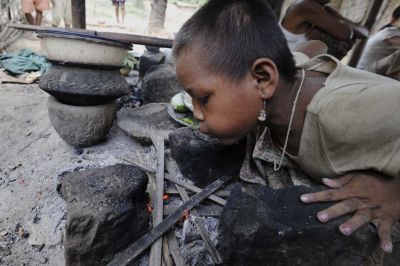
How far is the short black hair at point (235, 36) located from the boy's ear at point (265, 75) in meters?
0.04

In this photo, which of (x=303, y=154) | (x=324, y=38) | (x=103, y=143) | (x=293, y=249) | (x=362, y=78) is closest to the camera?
(x=293, y=249)

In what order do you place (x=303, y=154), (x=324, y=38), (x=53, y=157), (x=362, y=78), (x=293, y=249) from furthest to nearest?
(x=324, y=38)
(x=53, y=157)
(x=303, y=154)
(x=362, y=78)
(x=293, y=249)

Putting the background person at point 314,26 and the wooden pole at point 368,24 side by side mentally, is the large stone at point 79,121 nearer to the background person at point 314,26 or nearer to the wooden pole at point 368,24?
the background person at point 314,26

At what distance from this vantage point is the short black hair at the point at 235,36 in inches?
47.5

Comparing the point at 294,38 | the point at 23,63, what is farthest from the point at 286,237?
the point at 23,63

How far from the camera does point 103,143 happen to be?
242 centimetres

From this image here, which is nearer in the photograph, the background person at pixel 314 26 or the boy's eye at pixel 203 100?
the boy's eye at pixel 203 100

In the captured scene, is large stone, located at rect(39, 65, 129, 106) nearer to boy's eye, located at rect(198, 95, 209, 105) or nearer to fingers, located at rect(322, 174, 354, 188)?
boy's eye, located at rect(198, 95, 209, 105)

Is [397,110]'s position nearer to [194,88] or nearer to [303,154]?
[303,154]

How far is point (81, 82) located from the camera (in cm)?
197

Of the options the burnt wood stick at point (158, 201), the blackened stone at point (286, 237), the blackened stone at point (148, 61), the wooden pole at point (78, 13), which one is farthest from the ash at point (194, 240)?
the blackened stone at point (148, 61)

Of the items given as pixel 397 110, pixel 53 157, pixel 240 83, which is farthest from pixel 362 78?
pixel 53 157

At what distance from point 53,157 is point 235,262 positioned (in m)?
1.78

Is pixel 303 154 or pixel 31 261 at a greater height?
pixel 303 154
